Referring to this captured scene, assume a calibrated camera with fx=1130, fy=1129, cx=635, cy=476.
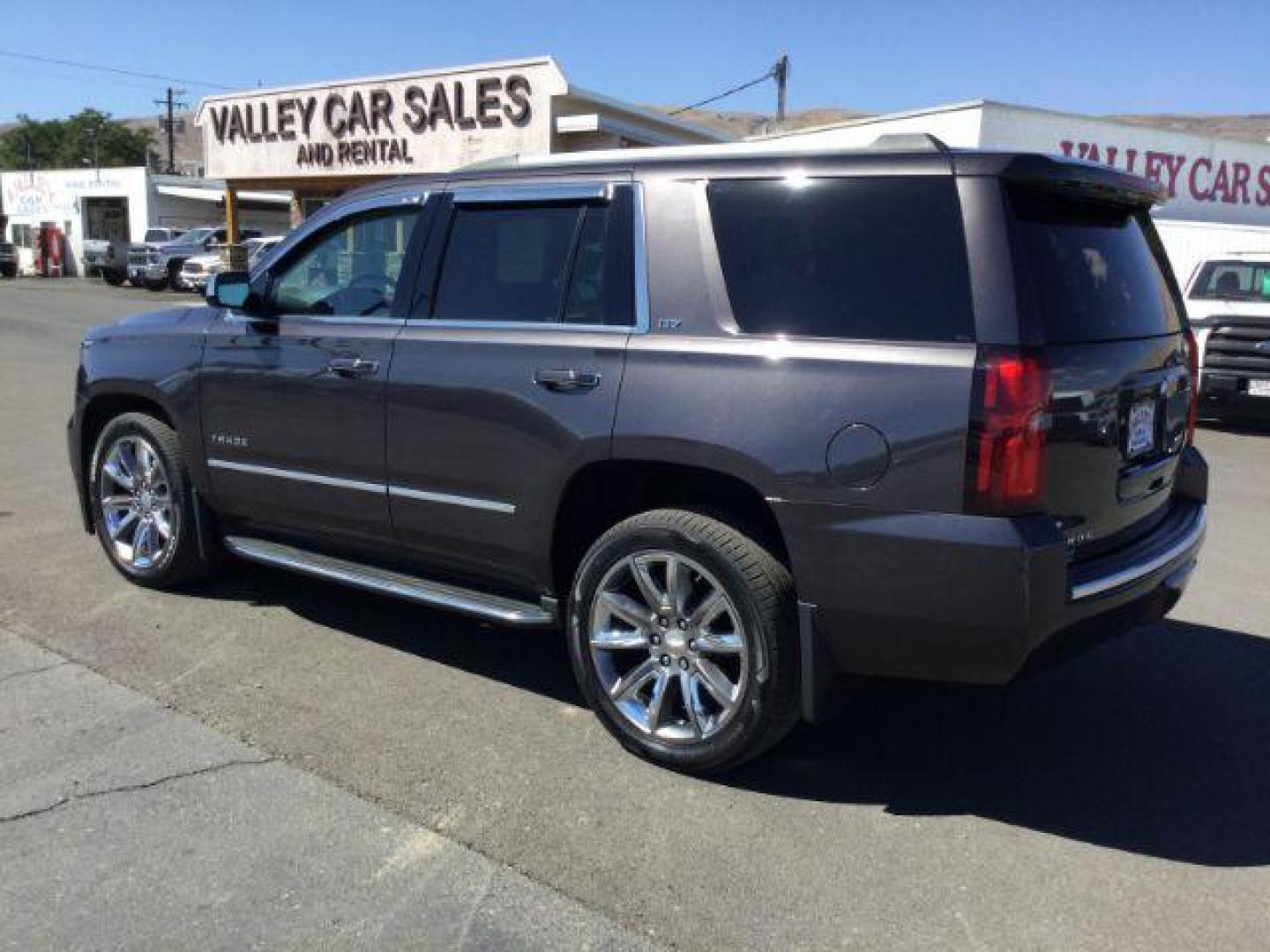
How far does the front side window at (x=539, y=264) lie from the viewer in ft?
12.5

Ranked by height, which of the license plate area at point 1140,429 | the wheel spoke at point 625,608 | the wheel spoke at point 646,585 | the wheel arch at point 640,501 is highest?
the license plate area at point 1140,429

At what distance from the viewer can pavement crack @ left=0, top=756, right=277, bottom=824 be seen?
3.30 m

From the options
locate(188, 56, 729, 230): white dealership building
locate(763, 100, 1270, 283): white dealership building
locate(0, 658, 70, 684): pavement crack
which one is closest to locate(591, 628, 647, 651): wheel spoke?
locate(0, 658, 70, 684): pavement crack

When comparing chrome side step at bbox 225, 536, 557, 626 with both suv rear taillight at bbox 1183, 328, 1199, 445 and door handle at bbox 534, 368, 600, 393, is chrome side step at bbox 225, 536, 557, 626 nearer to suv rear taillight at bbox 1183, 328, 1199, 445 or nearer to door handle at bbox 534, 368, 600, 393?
door handle at bbox 534, 368, 600, 393

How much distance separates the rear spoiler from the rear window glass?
4cm

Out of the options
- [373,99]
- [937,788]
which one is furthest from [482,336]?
[373,99]

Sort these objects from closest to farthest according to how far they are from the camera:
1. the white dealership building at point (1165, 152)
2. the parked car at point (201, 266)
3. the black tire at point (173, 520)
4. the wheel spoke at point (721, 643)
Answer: the wheel spoke at point (721, 643), the black tire at point (173, 520), the white dealership building at point (1165, 152), the parked car at point (201, 266)

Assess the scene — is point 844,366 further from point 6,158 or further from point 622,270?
point 6,158

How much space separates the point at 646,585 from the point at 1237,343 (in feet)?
31.6

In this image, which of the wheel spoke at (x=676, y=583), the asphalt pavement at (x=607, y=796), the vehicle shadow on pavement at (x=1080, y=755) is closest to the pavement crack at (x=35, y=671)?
the asphalt pavement at (x=607, y=796)

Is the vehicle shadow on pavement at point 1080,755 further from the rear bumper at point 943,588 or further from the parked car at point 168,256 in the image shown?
the parked car at point 168,256

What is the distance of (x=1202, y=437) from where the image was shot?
11281 millimetres

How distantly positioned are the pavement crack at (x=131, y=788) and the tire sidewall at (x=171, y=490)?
1.85 meters

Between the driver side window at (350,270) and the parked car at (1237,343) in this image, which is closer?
the driver side window at (350,270)
